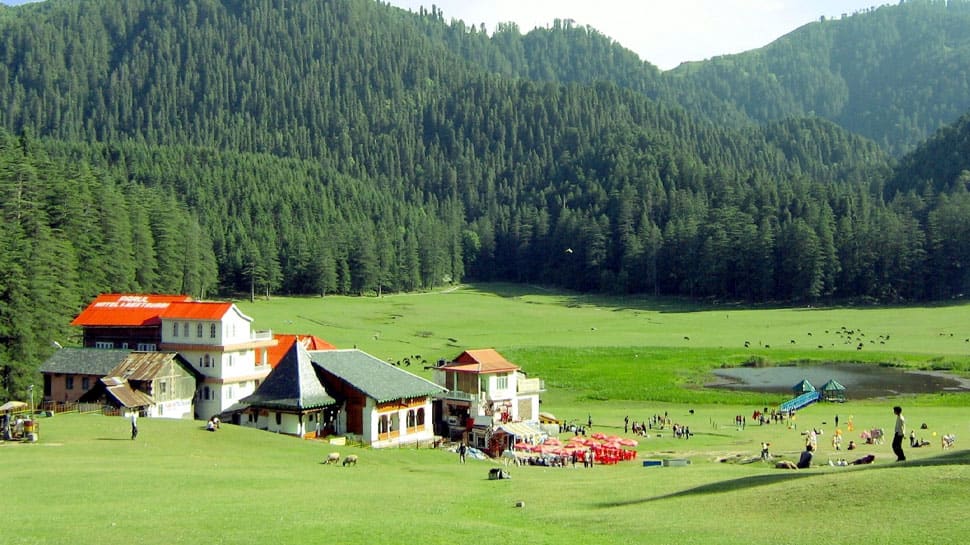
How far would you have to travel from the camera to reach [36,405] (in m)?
62.2

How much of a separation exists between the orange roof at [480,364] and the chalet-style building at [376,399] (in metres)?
3.51

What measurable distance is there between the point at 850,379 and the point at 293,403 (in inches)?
2272

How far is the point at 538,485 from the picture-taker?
35.7 metres

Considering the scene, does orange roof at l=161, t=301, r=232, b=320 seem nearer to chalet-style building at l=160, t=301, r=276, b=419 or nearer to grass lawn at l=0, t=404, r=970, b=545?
chalet-style building at l=160, t=301, r=276, b=419

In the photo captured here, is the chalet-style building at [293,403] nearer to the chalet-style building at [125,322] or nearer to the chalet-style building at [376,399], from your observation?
the chalet-style building at [376,399]

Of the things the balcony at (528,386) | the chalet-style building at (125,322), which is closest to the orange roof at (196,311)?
the chalet-style building at (125,322)

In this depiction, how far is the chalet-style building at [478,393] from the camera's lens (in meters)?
61.1

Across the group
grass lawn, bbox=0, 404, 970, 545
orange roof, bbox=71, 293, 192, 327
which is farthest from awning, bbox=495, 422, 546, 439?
orange roof, bbox=71, 293, 192, 327

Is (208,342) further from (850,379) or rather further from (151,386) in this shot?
(850,379)

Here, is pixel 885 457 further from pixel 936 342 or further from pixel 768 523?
pixel 936 342

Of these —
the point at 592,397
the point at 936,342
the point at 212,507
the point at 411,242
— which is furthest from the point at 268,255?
the point at 212,507

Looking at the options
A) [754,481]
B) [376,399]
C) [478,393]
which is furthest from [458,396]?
[754,481]

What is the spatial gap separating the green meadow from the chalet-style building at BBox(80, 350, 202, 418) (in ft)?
17.9

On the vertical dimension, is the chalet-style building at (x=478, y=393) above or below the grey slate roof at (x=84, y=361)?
below
